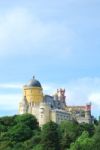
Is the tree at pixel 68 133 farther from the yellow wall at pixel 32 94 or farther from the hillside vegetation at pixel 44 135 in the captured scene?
the yellow wall at pixel 32 94

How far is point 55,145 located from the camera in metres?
107

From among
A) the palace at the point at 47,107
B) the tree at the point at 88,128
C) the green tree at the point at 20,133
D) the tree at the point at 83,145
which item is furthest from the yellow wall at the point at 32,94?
the tree at the point at 83,145

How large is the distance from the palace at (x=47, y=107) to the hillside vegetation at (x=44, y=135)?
14.3 ft

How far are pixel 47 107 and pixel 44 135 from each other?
37.4 m

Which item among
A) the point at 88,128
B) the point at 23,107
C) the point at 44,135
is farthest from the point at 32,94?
the point at 44,135

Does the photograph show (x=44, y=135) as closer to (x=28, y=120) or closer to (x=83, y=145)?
(x=83, y=145)

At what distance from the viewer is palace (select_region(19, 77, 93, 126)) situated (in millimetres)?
146125

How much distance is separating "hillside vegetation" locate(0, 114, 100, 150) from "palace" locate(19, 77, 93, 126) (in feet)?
14.3

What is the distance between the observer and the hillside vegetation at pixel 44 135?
10666 cm

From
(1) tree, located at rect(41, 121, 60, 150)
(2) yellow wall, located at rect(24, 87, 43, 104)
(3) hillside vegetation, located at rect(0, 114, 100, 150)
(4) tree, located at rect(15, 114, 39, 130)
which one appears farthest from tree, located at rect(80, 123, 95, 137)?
(1) tree, located at rect(41, 121, 60, 150)

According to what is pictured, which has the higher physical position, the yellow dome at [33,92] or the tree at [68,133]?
the yellow dome at [33,92]

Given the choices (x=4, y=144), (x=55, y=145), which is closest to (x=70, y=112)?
(x=4, y=144)

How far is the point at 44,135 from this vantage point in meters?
110

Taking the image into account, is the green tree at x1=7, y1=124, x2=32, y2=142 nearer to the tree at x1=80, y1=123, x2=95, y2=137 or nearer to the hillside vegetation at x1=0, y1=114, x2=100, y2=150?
the hillside vegetation at x1=0, y1=114, x2=100, y2=150
